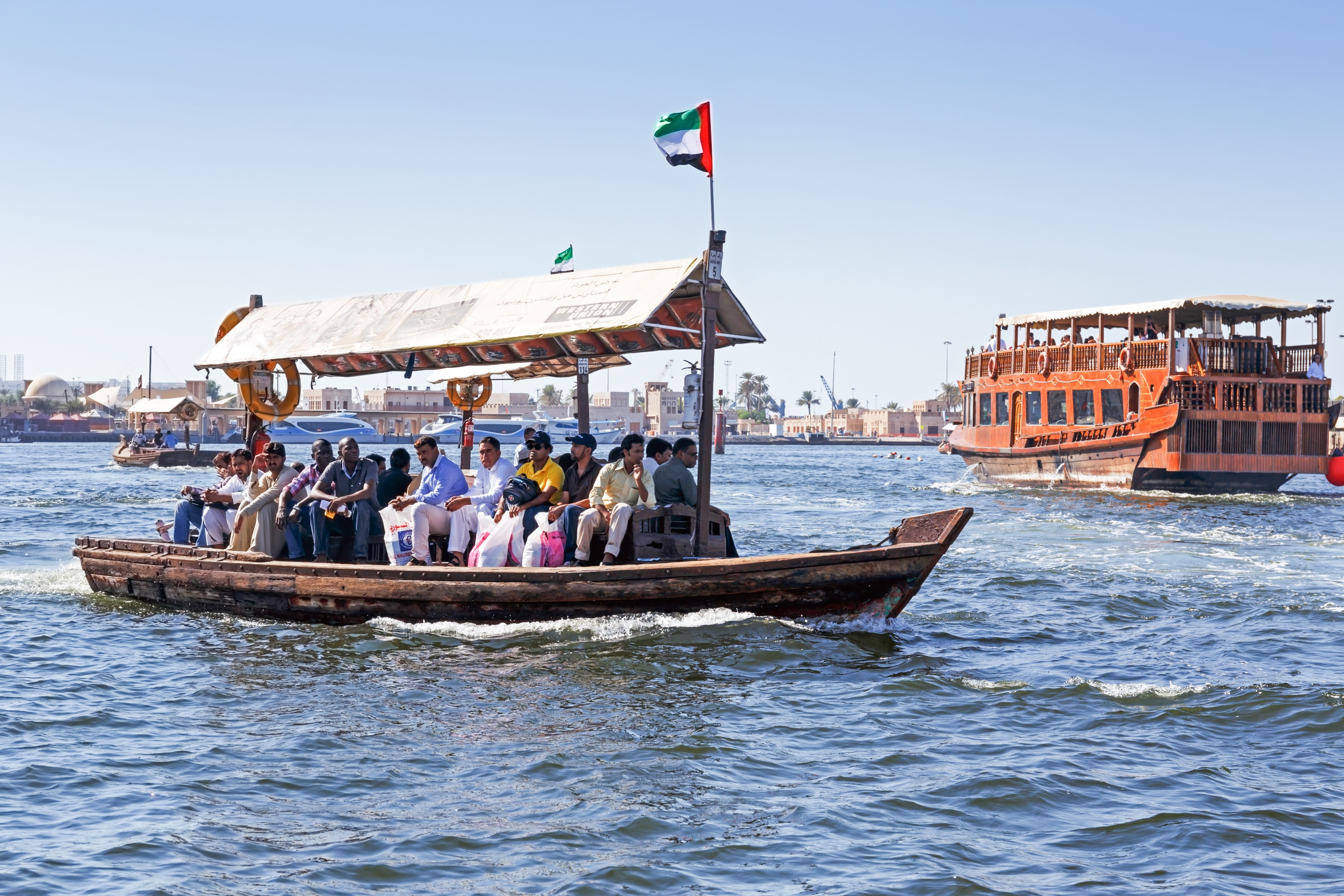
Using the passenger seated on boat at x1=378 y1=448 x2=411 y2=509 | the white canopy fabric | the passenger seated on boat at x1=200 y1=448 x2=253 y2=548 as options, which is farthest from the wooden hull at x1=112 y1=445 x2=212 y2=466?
the white canopy fabric

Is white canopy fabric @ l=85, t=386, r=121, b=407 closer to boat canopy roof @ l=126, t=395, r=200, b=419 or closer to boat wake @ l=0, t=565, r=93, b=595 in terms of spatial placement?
boat canopy roof @ l=126, t=395, r=200, b=419

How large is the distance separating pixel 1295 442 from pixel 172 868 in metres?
32.3

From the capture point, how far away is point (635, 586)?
10992mm

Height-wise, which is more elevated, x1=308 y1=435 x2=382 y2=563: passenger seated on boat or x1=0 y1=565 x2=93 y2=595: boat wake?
x1=308 y1=435 x2=382 y2=563: passenger seated on boat

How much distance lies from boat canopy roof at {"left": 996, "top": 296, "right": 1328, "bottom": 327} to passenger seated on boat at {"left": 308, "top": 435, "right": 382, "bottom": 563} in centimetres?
2501

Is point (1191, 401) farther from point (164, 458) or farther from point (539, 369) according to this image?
point (164, 458)

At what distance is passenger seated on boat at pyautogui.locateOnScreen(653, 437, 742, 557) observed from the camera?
1179 cm

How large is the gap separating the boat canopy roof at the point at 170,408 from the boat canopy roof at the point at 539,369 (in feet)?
167

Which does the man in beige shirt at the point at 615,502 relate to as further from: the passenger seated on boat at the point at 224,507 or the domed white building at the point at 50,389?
the domed white building at the point at 50,389

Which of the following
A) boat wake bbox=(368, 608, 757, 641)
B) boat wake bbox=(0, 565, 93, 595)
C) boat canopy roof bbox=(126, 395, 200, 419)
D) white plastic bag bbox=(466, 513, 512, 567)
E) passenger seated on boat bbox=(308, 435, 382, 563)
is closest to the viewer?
boat wake bbox=(368, 608, 757, 641)

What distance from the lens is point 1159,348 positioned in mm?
33062

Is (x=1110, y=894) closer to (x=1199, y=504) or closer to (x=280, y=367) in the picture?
(x=280, y=367)

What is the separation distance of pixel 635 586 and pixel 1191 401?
25193 millimetres

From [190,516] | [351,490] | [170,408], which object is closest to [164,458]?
[170,408]
